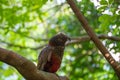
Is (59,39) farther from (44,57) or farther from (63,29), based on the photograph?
(63,29)

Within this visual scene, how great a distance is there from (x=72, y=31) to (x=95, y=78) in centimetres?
125

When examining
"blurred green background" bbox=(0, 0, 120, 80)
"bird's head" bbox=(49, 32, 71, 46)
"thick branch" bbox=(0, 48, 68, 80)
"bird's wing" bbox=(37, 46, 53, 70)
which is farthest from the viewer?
"blurred green background" bbox=(0, 0, 120, 80)

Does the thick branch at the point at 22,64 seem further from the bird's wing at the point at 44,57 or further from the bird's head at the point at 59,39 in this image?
the bird's head at the point at 59,39

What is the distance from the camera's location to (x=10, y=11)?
23.0 ft

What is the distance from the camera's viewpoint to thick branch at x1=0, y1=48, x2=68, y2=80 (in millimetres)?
3648

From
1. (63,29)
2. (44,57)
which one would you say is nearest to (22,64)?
(44,57)

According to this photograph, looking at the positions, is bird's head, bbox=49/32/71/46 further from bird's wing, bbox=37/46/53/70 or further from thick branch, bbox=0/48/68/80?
thick branch, bbox=0/48/68/80

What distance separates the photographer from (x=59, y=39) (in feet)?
16.6

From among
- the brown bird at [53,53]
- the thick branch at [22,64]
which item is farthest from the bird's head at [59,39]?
the thick branch at [22,64]

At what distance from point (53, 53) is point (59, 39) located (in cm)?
19

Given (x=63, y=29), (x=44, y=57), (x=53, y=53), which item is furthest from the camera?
(x=63, y=29)

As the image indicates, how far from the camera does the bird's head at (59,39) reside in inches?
199

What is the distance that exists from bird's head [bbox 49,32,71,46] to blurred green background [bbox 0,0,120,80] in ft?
2.04

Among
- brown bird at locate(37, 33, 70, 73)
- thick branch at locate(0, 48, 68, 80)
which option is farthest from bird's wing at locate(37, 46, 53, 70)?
thick branch at locate(0, 48, 68, 80)
